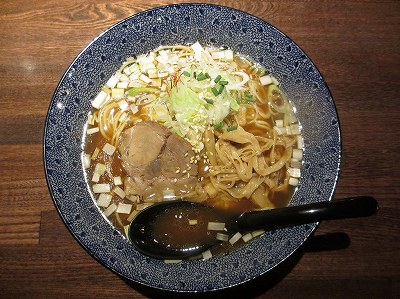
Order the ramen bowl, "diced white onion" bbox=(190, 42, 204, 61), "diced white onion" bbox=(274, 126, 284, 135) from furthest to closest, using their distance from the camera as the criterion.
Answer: "diced white onion" bbox=(190, 42, 204, 61) → "diced white onion" bbox=(274, 126, 284, 135) → the ramen bowl

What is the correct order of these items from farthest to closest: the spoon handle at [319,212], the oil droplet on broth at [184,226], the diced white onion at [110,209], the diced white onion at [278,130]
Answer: the diced white onion at [278,130]
the diced white onion at [110,209]
the oil droplet on broth at [184,226]
the spoon handle at [319,212]

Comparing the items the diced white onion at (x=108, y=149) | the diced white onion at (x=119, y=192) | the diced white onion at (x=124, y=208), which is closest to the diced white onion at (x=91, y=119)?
the diced white onion at (x=108, y=149)

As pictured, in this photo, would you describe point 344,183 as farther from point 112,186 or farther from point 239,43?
point 112,186

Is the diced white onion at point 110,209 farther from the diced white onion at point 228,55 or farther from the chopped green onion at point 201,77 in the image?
the diced white onion at point 228,55

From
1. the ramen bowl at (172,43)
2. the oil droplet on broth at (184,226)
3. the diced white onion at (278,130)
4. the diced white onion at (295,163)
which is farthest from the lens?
the diced white onion at (278,130)

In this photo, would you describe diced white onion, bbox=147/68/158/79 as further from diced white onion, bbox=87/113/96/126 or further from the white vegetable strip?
the white vegetable strip

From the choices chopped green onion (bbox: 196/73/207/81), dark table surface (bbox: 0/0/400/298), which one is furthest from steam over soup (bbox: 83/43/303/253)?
dark table surface (bbox: 0/0/400/298)
